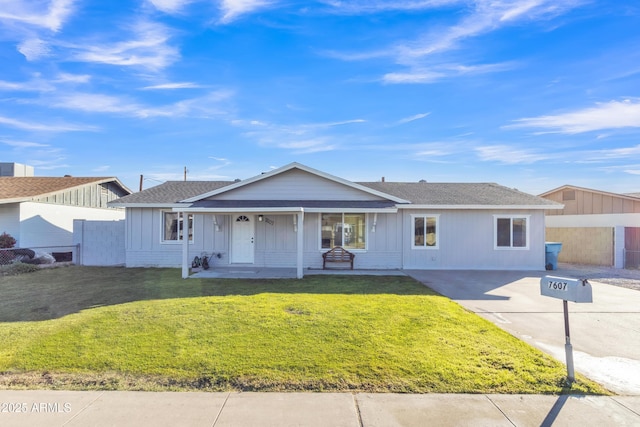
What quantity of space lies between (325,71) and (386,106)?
3.20 meters

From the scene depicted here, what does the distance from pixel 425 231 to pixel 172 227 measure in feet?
34.0

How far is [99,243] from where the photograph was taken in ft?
48.6

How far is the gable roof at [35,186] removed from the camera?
1647 centimetres

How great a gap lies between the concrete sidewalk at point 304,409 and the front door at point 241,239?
10.1 meters

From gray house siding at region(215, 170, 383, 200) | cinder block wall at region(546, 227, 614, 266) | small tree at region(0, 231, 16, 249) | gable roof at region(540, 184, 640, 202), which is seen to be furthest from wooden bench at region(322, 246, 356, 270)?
small tree at region(0, 231, 16, 249)

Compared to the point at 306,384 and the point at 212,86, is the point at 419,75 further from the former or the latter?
the point at 306,384

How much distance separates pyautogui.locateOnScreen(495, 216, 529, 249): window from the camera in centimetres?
1387

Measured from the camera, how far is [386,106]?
1453 cm

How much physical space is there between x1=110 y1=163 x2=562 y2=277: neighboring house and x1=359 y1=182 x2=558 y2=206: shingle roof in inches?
4.5

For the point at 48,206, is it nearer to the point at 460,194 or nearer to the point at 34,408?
the point at 34,408

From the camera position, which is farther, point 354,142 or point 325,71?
point 354,142

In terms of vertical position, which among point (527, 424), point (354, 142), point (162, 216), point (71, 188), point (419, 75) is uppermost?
point (419, 75)

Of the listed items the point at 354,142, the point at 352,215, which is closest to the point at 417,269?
the point at 352,215

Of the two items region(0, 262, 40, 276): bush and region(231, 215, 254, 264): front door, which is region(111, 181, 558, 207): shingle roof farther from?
region(0, 262, 40, 276): bush
